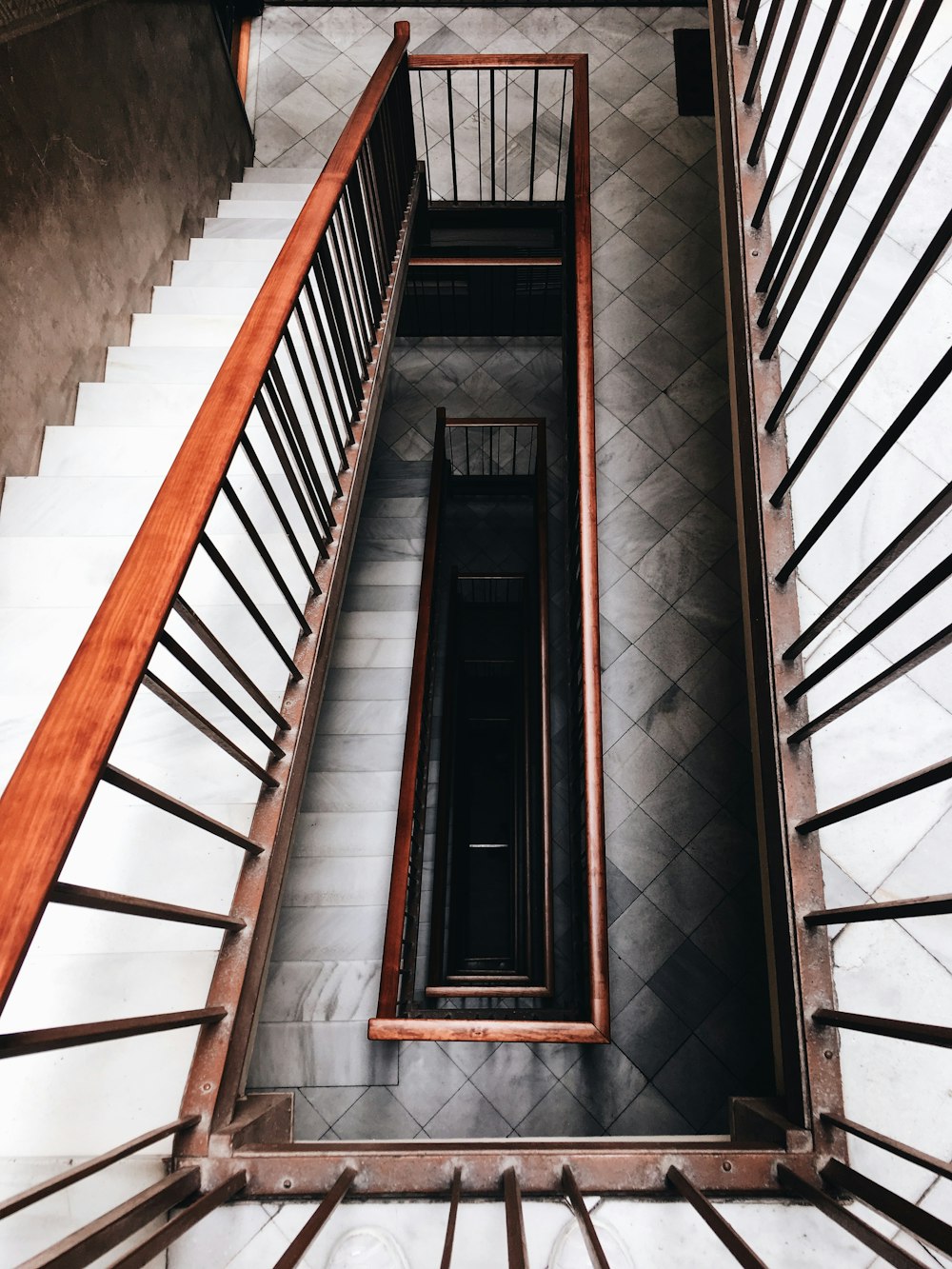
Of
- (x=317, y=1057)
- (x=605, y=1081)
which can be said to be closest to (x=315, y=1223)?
(x=317, y=1057)

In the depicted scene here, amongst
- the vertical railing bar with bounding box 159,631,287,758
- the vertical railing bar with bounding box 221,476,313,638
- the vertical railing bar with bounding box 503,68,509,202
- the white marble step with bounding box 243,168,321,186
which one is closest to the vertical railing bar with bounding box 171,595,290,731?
the vertical railing bar with bounding box 159,631,287,758

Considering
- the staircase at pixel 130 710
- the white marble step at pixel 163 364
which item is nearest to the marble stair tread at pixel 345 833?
the staircase at pixel 130 710

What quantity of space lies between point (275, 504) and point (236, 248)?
272 centimetres

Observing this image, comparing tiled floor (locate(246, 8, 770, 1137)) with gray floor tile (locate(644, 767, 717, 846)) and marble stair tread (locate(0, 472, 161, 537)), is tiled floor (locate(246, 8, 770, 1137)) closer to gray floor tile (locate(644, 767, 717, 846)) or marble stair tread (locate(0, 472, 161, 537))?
gray floor tile (locate(644, 767, 717, 846))

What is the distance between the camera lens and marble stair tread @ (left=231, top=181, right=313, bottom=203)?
161 inches

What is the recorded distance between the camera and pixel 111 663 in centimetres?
108

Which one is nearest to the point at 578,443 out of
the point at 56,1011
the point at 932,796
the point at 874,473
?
the point at 874,473

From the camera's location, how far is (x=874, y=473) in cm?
188

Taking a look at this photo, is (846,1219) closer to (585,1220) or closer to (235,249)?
(585,1220)

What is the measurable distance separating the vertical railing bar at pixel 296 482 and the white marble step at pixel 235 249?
1.91 metres

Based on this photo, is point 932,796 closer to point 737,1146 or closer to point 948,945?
point 948,945

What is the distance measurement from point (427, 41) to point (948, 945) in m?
6.07

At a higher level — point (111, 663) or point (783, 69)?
point (783, 69)

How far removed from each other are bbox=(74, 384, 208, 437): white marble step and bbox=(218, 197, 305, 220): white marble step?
1.46 meters
